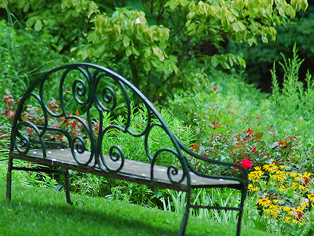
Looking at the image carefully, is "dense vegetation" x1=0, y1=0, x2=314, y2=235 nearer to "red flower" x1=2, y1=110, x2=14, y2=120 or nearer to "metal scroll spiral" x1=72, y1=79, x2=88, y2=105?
"red flower" x1=2, y1=110, x2=14, y2=120

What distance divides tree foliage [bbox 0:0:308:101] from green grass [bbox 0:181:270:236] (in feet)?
6.29

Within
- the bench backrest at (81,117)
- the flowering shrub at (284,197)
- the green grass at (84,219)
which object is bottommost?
the green grass at (84,219)

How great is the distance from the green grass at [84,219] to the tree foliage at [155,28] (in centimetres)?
192

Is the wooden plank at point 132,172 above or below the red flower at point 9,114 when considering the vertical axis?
below

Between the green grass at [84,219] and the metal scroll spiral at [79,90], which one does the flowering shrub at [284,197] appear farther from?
the metal scroll spiral at [79,90]

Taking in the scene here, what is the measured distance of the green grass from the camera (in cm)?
267

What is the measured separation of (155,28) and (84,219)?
2.59 metres

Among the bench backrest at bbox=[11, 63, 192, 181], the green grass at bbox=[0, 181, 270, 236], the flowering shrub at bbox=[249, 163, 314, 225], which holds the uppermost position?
the bench backrest at bbox=[11, 63, 192, 181]

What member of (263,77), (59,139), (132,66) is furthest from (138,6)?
(263,77)

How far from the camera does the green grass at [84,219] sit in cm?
267

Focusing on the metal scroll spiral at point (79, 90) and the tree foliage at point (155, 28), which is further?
the tree foliage at point (155, 28)

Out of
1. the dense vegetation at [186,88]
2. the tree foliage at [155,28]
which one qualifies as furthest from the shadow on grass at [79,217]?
the tree foliage at [155,28]

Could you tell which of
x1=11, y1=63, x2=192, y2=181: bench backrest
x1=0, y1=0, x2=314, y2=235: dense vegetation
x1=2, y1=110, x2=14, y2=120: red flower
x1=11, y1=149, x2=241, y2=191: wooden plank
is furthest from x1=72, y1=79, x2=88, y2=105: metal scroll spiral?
x1=2, y1=110, x2=14, y2=120: red flower

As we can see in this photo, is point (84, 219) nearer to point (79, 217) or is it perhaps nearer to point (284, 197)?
point (79, 217)
